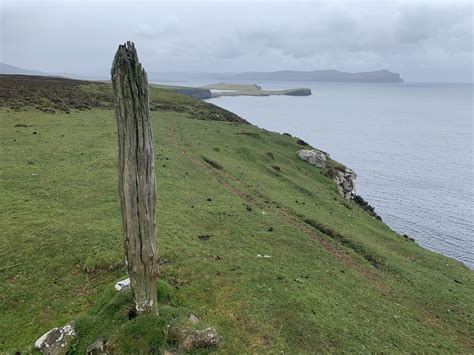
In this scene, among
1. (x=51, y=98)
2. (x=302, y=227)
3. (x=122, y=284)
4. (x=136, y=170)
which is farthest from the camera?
(x=51, y=98)

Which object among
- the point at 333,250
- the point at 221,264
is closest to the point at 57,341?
the point at 221,264

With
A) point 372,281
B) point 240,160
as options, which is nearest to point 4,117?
point 240,160

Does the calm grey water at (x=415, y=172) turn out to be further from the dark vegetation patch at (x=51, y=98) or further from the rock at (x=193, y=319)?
the dark vegetation patch at (x=51, y=98)

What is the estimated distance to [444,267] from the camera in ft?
108

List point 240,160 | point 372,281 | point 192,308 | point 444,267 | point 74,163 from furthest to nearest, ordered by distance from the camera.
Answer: point 240,160 → point 74,163 → point 444,267 → point 372,281 → point 192,308

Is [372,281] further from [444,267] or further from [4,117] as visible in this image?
[4,117]

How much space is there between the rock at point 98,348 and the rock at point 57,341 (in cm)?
143

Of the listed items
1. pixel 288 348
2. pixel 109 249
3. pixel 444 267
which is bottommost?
pixel 444 267

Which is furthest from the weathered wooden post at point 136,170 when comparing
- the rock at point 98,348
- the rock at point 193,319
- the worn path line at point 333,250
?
the worn path line at point 333,250

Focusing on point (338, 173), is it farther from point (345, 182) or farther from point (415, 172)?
point (415, 172)

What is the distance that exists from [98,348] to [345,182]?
53433 mm

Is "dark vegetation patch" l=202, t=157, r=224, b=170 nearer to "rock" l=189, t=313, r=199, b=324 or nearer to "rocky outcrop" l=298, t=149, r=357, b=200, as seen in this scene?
"rocky outcrop" l=298, t=149, r=357, b=200

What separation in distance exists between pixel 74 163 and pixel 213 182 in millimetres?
14314

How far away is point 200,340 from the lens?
13406 millimetres
